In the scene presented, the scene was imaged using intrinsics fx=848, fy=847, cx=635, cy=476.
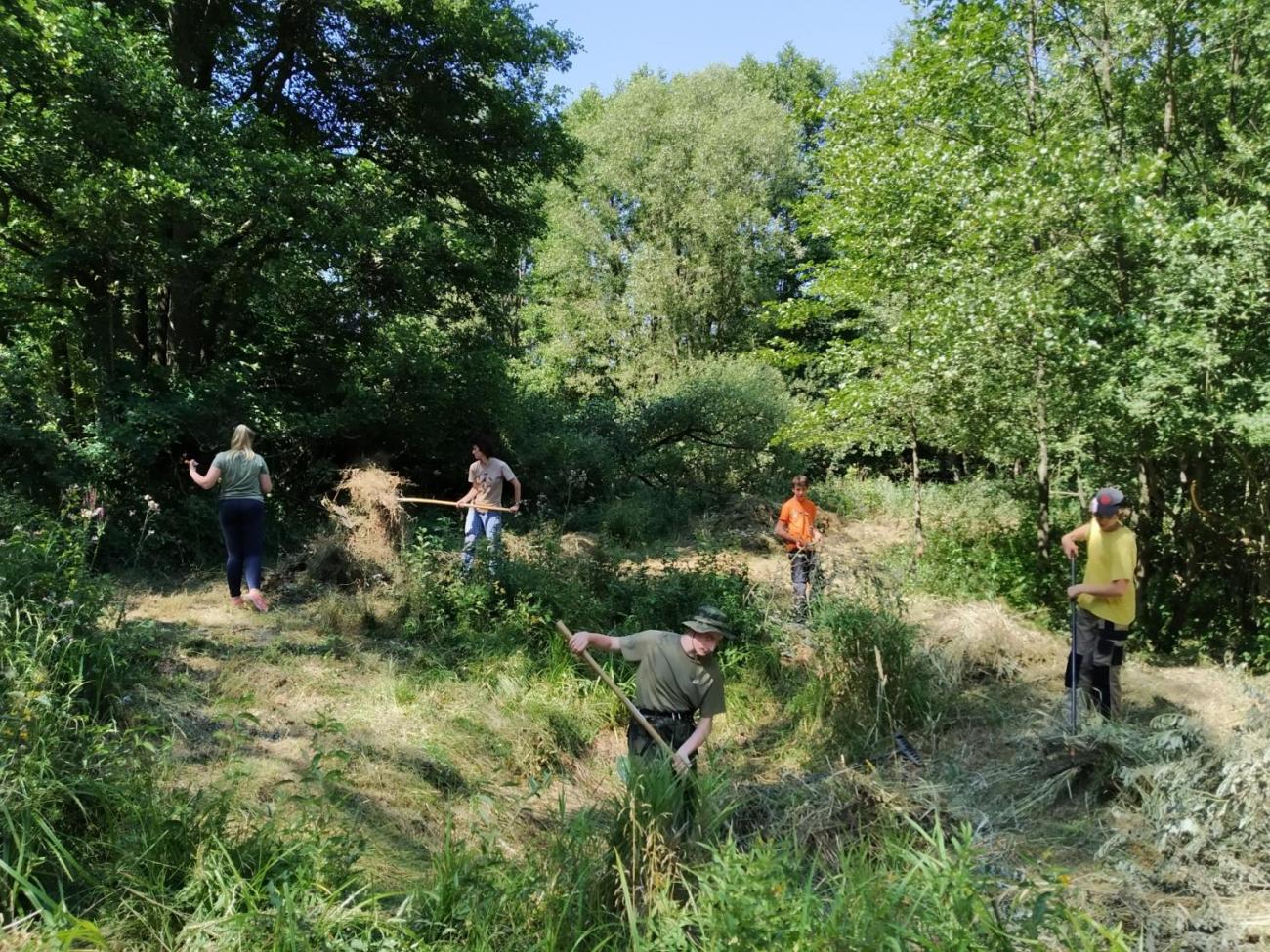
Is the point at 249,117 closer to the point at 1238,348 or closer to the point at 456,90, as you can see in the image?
the point at 456,90

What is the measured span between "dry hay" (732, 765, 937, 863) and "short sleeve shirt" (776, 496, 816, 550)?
3167 mm

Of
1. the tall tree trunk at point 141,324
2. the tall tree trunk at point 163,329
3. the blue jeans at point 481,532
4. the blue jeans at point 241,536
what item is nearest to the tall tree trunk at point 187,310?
the tall tree trunk at point 163,329

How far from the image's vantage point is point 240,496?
264 inches

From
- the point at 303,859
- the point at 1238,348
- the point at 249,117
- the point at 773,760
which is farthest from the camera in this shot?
the point at 249,117

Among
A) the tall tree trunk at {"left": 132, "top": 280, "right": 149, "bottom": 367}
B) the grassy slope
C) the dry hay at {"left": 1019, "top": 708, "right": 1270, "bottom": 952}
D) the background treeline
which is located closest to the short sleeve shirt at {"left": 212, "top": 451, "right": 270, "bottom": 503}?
the grassy slope

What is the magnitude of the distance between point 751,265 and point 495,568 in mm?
16281

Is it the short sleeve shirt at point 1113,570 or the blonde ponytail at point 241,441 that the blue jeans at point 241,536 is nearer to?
the blonde ponytail at point 241,441

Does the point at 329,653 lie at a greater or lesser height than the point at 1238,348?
lesser

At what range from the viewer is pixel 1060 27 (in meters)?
8.49

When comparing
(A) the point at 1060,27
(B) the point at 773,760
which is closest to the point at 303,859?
(B) the point at 773,760

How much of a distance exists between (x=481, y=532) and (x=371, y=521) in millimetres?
1133

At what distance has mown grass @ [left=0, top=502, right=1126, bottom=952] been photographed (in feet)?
9.80

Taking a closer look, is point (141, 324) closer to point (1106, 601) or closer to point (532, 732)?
point (532, 732)

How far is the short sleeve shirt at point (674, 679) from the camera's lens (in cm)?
466
